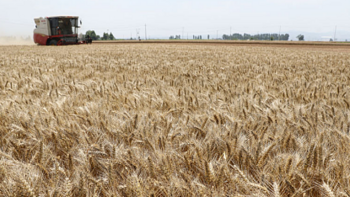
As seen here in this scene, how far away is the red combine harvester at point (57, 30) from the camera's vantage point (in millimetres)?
24703

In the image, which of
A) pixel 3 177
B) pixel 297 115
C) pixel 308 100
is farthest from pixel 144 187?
pixel 308 100

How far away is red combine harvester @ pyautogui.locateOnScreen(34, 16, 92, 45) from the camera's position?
24.7 metres

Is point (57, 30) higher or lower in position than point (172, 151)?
higher

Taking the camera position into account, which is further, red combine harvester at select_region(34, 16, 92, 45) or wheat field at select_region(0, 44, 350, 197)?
red combine harvester at select_region(34, 16, 92, 45)

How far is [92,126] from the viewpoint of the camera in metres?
1.52

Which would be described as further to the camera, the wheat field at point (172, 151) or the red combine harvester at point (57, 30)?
the red combine harvester at point (57, 30)

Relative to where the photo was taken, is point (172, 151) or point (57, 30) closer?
point (172, 151)

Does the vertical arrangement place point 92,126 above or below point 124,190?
above

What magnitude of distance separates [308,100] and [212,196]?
190cm

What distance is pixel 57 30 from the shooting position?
81.7 feet

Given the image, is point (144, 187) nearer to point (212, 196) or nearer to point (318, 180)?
point (212, 196)

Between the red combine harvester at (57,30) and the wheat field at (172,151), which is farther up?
the red combine harvester at (57,30)

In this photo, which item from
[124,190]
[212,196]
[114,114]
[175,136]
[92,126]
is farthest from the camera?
[114,114]

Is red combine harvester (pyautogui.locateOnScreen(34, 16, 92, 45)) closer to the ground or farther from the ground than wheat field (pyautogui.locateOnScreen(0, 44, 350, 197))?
farther from the ground
